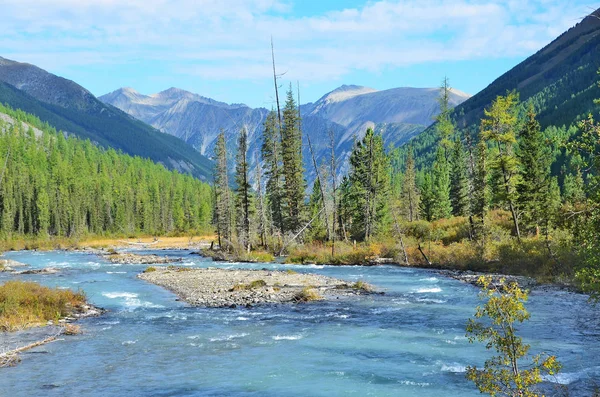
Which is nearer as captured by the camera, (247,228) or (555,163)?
(247,228)

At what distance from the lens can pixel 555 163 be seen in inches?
6368

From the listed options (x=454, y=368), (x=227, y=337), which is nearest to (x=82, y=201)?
(x=227, y=337)

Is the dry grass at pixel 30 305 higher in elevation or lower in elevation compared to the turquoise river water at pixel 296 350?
higher

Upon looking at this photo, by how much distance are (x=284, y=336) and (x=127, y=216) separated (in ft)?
468

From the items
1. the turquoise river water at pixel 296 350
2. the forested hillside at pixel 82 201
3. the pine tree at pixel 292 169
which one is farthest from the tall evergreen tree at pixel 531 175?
the forested hillside at pixel 82 201

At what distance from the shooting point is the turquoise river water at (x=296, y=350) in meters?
15.9

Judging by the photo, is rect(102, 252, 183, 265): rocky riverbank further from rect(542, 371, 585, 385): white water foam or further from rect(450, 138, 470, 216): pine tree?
rect(542, 371, 585, 385): white water foam

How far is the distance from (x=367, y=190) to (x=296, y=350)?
1909 inches

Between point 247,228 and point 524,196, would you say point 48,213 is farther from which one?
point 524,196

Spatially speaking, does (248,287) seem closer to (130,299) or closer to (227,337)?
(130,299)

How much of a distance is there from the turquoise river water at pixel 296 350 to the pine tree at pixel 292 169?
4069cm

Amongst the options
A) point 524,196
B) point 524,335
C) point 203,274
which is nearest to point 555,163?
point 524,196

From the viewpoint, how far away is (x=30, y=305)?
26.4 m

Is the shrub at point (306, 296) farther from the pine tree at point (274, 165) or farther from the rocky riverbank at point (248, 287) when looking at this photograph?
the pine tree at point (274, 165)
